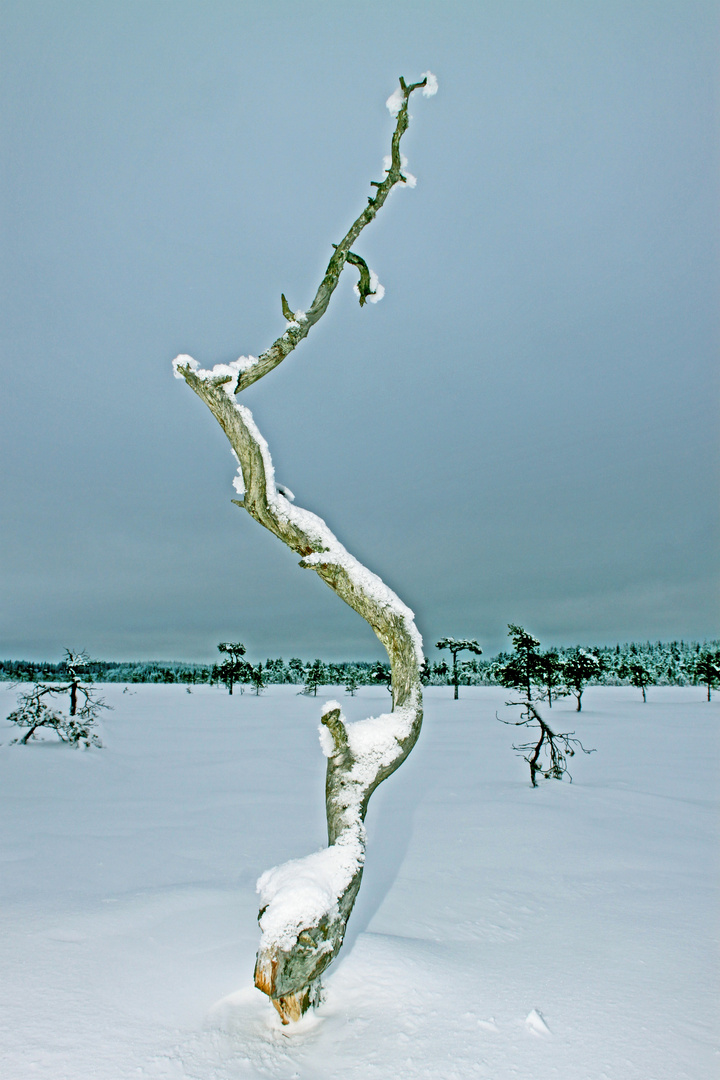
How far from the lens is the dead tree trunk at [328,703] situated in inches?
102

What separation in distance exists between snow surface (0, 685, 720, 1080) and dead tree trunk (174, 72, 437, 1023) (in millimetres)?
482

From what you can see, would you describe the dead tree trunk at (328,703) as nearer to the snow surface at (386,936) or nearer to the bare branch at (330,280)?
the bare branch at (330,280)

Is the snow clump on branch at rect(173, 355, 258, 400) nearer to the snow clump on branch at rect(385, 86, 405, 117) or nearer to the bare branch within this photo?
the bare branch

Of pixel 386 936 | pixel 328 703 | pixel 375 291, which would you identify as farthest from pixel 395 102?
pixel 386 936

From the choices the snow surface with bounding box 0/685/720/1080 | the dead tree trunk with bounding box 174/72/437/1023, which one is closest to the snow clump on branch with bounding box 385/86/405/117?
the dead tree trunk with bounding box 174/72/437/1023

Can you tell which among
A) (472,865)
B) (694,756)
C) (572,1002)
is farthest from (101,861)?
(694,756)

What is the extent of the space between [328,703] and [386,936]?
2.04 m

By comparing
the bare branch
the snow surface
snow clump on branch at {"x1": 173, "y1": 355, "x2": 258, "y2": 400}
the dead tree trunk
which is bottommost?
the snow surface

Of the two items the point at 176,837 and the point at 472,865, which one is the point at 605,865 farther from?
the point at 176,837

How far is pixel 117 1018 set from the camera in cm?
287

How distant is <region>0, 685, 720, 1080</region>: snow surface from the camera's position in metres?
2.59

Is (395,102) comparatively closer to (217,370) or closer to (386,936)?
(217,370)

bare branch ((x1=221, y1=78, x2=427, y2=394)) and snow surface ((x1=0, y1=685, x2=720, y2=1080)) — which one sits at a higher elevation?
bare branch ((x1=221, y1=78, x2=427, y2=394))

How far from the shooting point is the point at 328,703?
3133 millimetres
